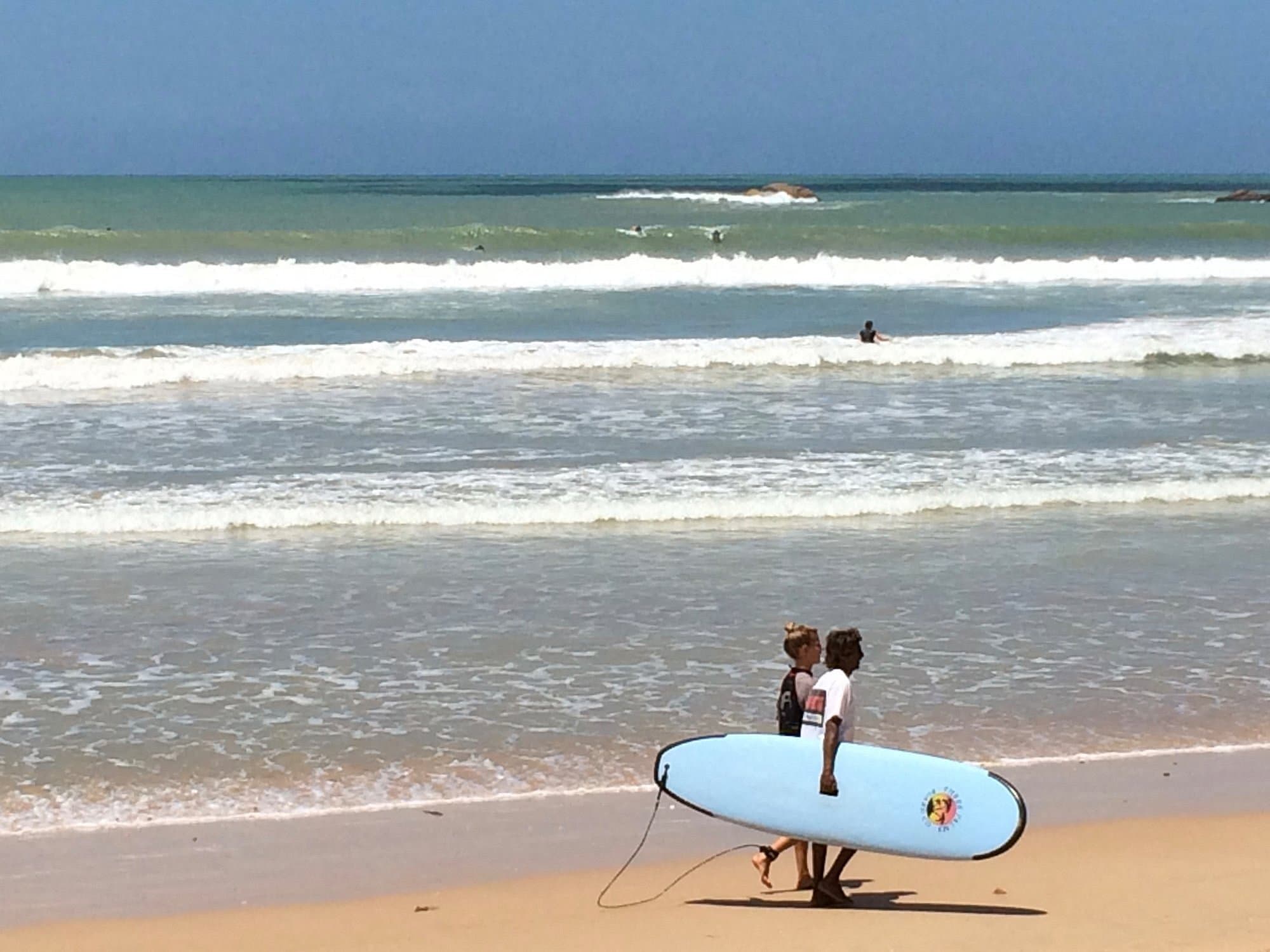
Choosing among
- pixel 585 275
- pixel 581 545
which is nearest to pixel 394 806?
pixel 581 545

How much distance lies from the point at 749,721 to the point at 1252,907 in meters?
2.74

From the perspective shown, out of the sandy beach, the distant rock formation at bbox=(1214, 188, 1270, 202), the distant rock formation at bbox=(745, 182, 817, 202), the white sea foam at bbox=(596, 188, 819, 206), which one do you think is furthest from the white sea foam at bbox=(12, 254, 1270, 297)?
the distant rock formation at bbox=(1214, 188, 1270, 202)

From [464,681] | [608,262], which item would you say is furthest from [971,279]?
[464,681]

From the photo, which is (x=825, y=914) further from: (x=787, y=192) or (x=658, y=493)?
(x=787, y=192)

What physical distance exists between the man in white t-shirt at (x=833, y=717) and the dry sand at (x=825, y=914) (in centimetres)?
10

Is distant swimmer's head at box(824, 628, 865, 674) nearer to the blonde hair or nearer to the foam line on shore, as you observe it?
the blonde hair

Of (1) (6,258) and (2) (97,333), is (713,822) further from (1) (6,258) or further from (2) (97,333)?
(1) (6,258)

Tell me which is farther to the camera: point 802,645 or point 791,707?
point 791,707

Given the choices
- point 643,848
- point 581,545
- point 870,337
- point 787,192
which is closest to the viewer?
point 643,848

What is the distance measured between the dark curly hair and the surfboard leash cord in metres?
0.79

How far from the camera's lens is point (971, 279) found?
37.5 metres

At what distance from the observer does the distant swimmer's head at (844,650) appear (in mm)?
5555

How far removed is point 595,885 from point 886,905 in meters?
1.02

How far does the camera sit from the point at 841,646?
5.57 meters
